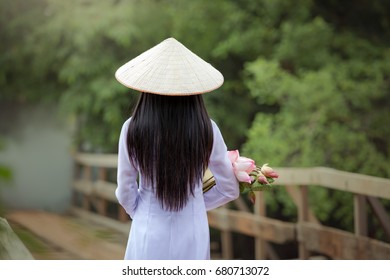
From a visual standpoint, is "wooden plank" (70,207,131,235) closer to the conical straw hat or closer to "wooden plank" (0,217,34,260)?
"wooden plank" (0,217,34,260)

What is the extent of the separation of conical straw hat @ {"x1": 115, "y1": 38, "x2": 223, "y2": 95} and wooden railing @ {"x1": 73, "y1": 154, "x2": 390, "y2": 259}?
176 cm

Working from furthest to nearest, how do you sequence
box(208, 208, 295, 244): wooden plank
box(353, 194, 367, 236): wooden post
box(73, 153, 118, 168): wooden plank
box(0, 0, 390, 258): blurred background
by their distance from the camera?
box(73, 153, 118, 168): wooden plank
box(0, 0, 390, 258): blurred background
box(208, 208, 295, 244): wooden plank
box(353, 194, 367, 236): wooden post

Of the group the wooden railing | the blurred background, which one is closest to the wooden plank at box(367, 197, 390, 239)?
the wooden railing

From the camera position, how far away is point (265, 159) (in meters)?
4.65

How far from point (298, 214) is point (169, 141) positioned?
8.08 ft

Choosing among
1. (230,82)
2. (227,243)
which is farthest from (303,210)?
(230,82)

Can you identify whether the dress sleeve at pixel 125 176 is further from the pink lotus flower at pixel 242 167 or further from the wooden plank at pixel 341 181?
the wooden plank at pixel 341 181

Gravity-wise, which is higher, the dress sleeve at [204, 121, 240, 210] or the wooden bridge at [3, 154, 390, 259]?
the dress sleeve at [204, 121, 240, 210]

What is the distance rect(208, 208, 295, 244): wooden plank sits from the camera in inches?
157

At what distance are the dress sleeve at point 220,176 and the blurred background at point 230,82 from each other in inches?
109

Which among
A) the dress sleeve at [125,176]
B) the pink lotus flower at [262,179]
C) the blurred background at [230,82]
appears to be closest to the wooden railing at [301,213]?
the blurred background at [230,82]

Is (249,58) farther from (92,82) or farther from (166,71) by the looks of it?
(166,71)

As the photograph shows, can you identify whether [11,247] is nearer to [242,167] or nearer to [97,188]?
[242,167]
